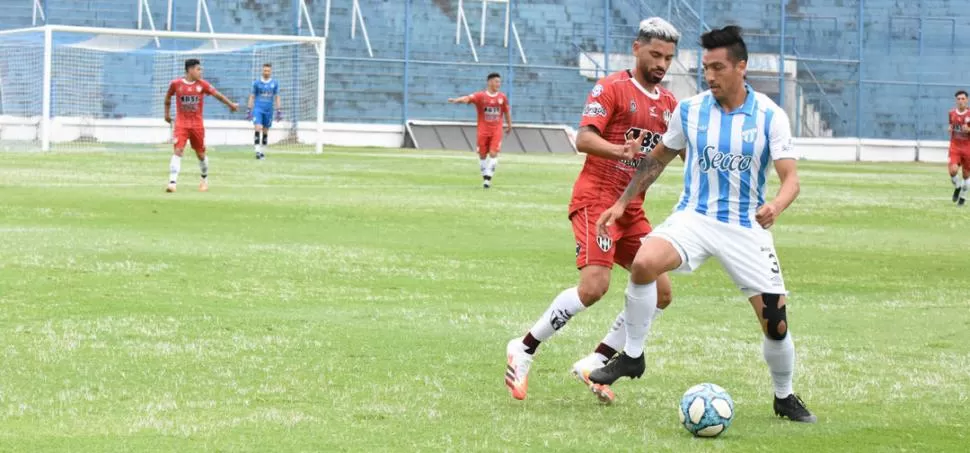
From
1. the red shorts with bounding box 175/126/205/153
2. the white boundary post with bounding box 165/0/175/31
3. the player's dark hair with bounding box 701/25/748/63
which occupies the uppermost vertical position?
the white boundary post with bounding box 165/0/175/31

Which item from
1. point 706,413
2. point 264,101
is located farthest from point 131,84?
point 706,413

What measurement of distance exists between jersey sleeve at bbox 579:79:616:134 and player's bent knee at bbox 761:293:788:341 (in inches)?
57.9

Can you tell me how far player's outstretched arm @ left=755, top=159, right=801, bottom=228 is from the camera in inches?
273

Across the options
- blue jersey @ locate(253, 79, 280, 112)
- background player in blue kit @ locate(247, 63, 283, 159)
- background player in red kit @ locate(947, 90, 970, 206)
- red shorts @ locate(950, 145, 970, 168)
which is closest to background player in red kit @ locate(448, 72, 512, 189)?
background player in blue kit @ locate(247, 63, 283, 159)

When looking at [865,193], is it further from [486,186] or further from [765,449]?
[765,449]

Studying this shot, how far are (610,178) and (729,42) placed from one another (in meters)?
1.35

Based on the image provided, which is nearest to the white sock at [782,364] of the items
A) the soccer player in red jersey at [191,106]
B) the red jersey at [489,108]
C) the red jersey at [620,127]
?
the red jersey at [620,127]

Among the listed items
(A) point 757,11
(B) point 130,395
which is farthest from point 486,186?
(A) point 757,11

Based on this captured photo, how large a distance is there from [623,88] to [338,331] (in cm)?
281

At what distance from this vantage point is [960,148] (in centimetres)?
2961

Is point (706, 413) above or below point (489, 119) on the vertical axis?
below

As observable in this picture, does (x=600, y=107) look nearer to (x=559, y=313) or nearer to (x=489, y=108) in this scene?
(x=559, y=313)

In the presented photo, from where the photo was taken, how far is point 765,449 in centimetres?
657

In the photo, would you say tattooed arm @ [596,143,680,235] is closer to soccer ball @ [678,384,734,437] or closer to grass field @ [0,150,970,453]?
grass field @ [0,150,970,453]
